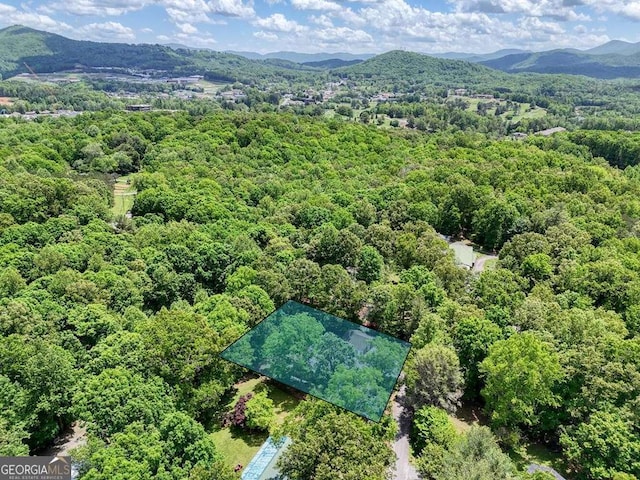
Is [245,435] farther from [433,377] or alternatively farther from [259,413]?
[433,377]

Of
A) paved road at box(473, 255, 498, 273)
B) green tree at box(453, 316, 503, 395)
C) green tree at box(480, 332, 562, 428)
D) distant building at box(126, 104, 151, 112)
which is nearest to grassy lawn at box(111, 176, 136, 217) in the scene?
paved road at box(473, 255, 498, 273)

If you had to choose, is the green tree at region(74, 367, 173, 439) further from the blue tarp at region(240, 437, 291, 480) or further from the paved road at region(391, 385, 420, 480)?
the paved road at region(391, 385, 420, 480)

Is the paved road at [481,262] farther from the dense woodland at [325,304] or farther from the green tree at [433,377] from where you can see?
the green tree at [433,377]

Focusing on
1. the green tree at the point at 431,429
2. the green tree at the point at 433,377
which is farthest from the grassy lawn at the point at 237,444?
the green tree at the point at 433,377

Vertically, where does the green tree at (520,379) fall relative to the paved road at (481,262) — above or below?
above

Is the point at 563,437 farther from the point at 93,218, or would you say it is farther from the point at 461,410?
the point at 93,218

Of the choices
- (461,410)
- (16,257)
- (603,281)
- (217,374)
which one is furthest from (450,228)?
Result: (16,257)

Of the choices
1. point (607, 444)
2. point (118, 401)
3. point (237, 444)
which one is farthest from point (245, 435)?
point (607, 444)

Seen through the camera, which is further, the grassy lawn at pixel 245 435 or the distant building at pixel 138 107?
the distant building at pixel 138 107
